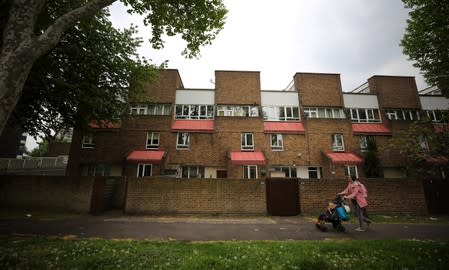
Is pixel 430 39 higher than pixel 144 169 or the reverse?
higher

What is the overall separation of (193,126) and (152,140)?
13.5 feet

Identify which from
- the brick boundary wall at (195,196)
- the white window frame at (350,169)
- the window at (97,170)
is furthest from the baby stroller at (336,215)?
the window at (97,170)

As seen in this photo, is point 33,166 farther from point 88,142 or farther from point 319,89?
point 319,89

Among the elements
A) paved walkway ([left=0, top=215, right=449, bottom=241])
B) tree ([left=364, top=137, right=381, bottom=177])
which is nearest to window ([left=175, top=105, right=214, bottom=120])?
paved walkway ([left=0, top=215, right=449, bottom=241])

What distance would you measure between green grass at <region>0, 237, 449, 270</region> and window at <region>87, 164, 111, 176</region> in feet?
44.4

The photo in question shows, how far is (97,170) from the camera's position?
18719mm

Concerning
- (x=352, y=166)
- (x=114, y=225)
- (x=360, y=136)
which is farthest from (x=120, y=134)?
(x=360, y=136)

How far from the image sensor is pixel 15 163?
77.0 ft

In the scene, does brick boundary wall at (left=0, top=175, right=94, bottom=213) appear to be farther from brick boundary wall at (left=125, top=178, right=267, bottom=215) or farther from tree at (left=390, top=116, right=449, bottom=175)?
tree at (left=390, top=116, right=449, bottom=175)

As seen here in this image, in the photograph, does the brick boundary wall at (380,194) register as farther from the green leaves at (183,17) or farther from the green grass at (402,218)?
the green leaves at (183,17)

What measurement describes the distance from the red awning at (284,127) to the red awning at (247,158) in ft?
9.32

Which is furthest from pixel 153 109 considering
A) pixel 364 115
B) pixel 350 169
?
pixel 364 115

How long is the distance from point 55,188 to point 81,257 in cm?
1070

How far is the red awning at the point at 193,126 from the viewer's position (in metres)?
19.5
